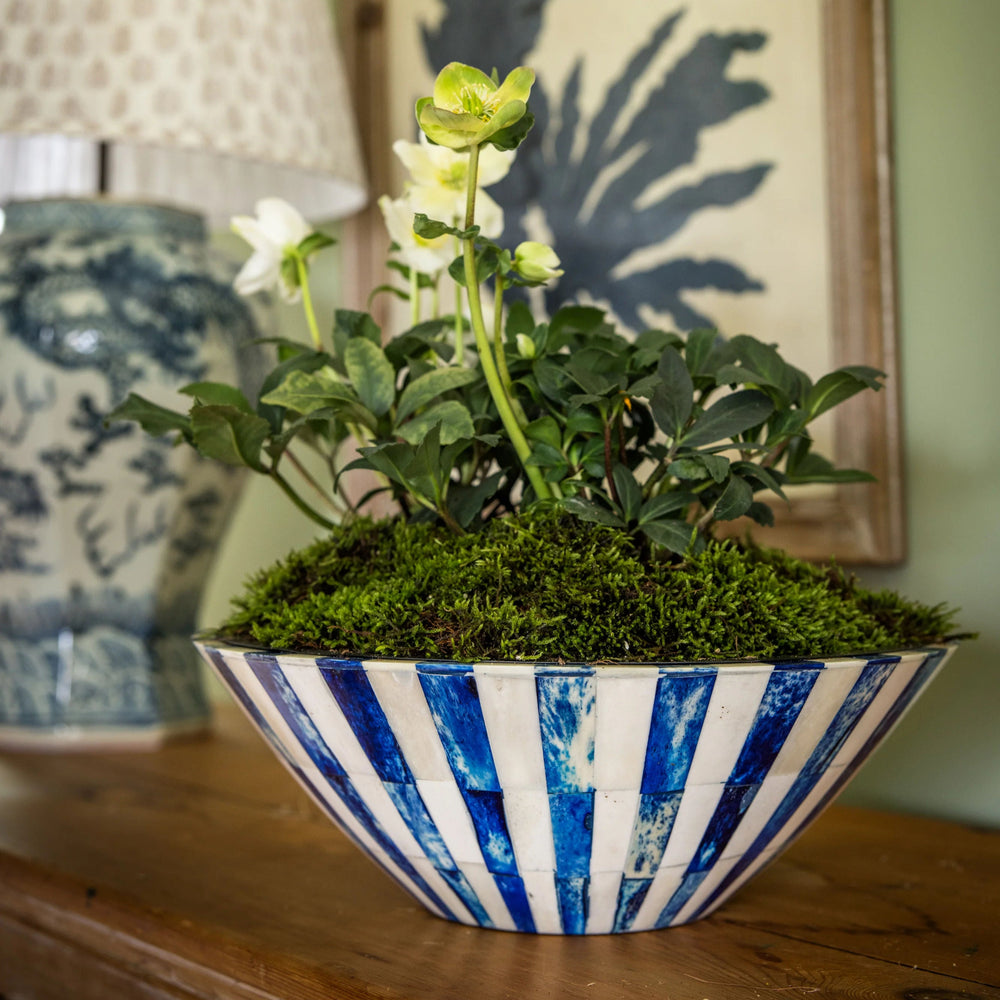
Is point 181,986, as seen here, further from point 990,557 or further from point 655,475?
point 990,557

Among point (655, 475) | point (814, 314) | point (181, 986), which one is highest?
point (814, 314)

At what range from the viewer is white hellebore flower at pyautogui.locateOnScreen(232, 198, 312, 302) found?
0.59 meters

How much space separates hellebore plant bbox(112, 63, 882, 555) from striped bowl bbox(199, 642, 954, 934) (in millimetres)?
80

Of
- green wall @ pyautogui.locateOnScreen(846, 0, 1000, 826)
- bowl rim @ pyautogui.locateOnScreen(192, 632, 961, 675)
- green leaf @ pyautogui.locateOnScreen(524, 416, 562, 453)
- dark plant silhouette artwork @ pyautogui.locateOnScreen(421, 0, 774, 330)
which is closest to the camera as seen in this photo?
bowl rim @ pyautogui.locateOnScreen(192, 632, 961, 675)

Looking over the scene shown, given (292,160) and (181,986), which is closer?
(181,986)

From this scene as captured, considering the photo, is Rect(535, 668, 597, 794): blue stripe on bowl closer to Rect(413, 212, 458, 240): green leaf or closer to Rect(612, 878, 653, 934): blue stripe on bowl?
Rect(612, 878, 653, 934): blue stripe on bowl

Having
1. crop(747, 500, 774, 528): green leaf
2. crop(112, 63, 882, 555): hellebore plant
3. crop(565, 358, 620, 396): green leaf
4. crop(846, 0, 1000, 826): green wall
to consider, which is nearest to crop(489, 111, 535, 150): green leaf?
crop(112, 63, 882, 555): hellebore plant

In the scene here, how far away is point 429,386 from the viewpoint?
1.65ft

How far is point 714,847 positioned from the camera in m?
0.44

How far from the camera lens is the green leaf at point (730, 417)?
0.47 metres

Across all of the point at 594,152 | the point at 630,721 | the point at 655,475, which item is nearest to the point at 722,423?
the point at 655,475

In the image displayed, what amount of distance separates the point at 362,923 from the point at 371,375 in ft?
0.89

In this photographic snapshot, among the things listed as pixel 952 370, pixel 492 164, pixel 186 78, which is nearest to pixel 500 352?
pixel 492 164

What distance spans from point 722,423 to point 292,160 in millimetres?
620
